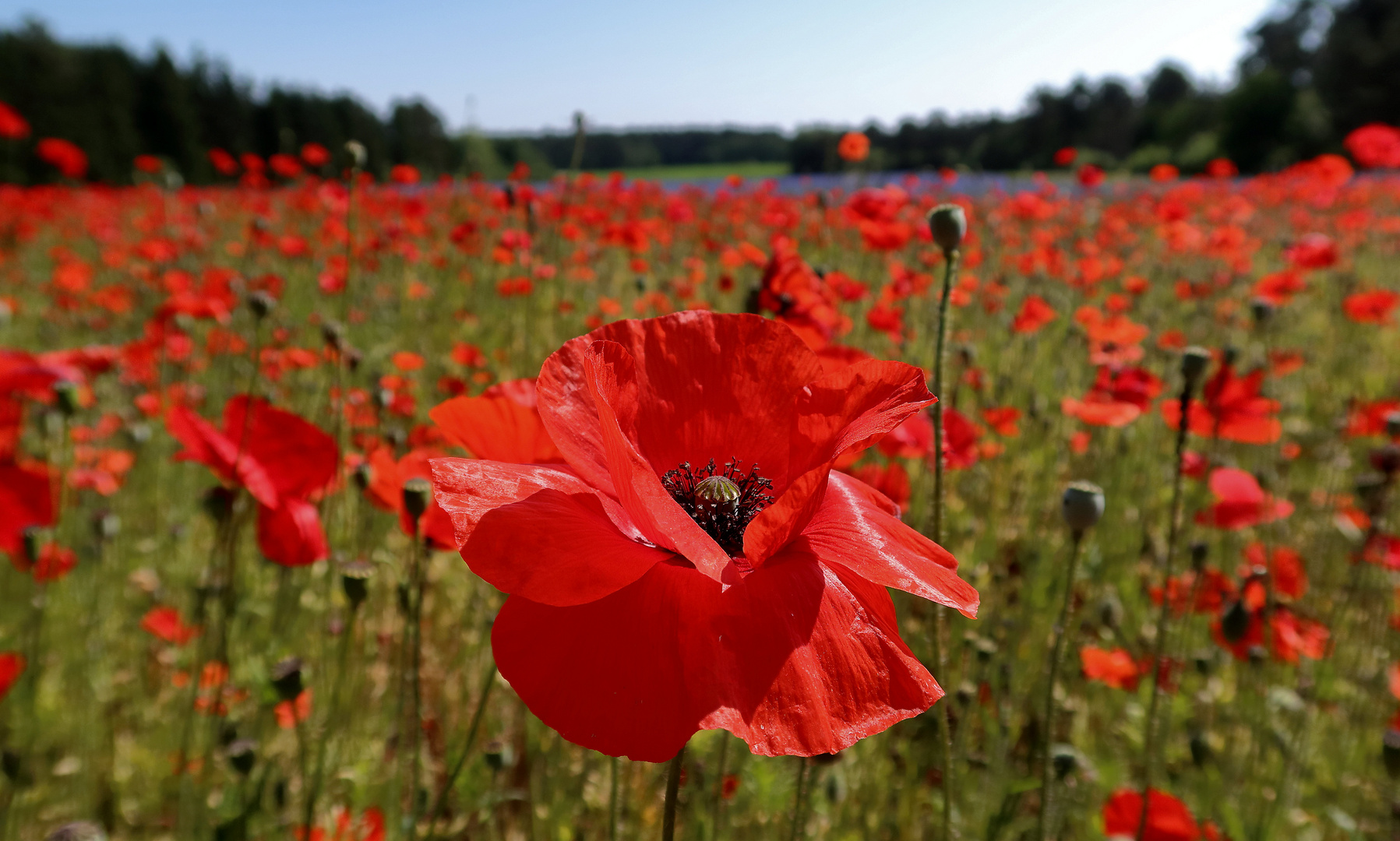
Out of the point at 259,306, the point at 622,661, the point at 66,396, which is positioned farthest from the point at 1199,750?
the point at 66,396

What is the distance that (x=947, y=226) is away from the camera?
3.22 feet

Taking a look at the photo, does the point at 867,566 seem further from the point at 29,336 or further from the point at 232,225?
the point at 232,225

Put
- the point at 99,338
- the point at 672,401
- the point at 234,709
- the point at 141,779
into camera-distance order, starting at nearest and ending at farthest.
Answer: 1. the point at 672,401
2. the point at 141,779
3. the point at 234,709
4. the point at 99,338

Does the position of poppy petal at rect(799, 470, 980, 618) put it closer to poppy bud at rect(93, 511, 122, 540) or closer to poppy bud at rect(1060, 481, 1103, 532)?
poppy bud at rect(1060, 481, 1103, 532)

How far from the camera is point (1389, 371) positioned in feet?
16.5

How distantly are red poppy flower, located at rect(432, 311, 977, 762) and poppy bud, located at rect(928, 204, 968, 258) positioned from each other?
1.23 ft

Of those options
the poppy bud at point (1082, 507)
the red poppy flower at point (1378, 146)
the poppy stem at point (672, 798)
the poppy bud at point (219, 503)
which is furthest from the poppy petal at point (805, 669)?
the red poppy flower at point (1378, 146)

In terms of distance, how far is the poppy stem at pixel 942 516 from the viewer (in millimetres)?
772

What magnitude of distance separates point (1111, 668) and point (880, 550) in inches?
67.5

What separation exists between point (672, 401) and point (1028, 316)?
303 centimetres

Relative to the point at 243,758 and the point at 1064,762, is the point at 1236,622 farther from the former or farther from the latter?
the point at 243,758


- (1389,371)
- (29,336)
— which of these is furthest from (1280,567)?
(29,336)

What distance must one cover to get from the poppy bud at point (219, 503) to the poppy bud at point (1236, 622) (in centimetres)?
186

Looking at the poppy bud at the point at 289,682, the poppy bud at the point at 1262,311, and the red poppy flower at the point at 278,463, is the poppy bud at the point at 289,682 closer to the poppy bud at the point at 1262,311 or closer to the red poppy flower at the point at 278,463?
→ the red poppy flower at the point at 278,463
